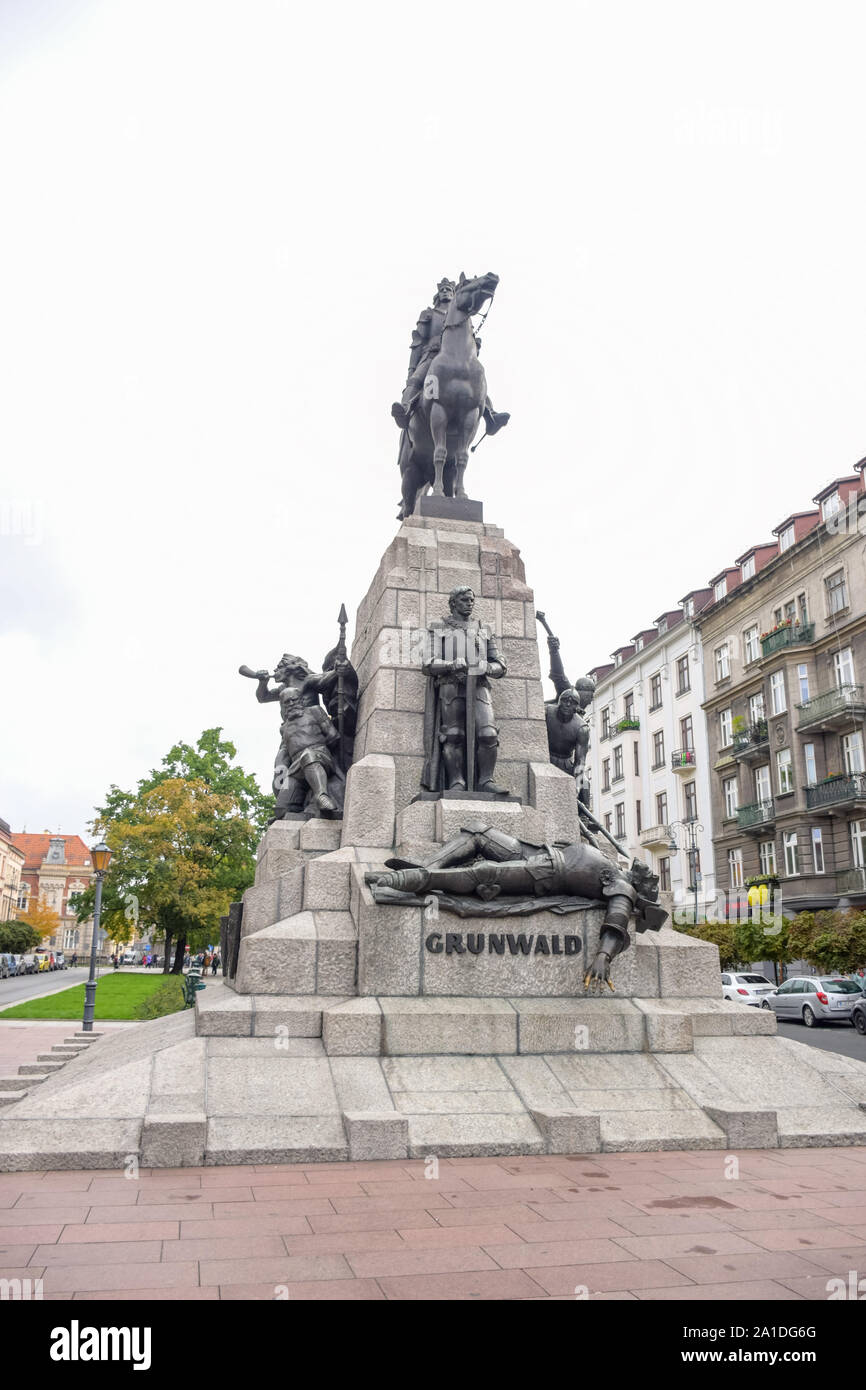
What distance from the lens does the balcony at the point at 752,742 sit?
46906 millimetres

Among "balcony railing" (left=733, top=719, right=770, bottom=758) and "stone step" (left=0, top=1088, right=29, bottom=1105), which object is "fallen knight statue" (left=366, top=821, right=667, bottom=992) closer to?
"stone step" (left=0, top=1088, right=29, bottom=1105)

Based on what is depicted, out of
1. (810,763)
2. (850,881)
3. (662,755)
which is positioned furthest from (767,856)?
(662,755)

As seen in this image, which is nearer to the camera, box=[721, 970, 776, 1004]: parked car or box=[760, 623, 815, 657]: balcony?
box=[721, 970, 776, 1004]: parked car

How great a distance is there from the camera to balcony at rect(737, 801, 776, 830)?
149 feet

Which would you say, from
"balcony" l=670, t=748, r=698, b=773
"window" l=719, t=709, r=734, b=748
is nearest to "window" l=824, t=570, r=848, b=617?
"window" l=719, t=709, r=734, b=748

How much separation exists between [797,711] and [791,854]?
594 centimetres

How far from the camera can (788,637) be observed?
4531cm

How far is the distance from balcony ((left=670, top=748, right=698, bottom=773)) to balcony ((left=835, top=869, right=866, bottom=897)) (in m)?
14.4

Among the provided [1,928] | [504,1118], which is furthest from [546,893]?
[1,928]

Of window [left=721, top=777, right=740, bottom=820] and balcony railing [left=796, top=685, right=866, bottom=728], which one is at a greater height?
balcony railing [left=796, top=685, right=866, bottom=728]

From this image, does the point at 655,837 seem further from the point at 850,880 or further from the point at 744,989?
the point at 744,989

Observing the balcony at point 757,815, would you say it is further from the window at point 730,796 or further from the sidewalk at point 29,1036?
the sidewalk at point 29,1036

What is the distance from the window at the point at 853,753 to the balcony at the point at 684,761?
12430 mm

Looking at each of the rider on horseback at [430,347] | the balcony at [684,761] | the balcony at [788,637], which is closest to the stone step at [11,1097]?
the rider on horseback at [430,347]
